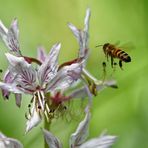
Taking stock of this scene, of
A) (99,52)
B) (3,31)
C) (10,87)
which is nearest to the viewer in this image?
(10,87)

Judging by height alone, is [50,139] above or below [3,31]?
below

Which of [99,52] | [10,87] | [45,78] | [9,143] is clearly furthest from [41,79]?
[99,52]

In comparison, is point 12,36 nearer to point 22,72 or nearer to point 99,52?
point 22,72

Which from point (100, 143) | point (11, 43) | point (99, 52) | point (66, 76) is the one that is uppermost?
point (11, 43)

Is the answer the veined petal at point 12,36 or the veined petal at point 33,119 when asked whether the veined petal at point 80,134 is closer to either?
the veined petal at point 33,119

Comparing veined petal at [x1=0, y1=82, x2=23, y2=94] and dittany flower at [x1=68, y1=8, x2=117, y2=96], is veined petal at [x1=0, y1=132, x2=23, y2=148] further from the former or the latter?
dittany flower at [x1=68, y1=8, x2=117, y2=96]

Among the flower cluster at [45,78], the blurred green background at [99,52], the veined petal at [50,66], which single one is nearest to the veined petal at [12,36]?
the flower cluster at [45,78]

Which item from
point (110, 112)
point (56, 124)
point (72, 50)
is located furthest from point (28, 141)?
point (72, 50)
